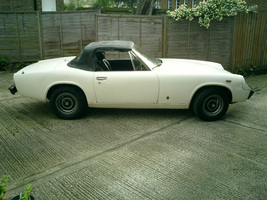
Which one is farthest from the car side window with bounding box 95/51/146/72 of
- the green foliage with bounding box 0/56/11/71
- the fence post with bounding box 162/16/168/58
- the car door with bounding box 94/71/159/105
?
the green foliage with bounding box 0/56/11/71

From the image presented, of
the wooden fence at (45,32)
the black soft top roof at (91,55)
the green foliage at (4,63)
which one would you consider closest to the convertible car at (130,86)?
the black soft top roof at (91,55)

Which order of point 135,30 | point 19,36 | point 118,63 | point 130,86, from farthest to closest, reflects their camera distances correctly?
point 19,36 < point 135,30 < point 118,63 < point 130,86

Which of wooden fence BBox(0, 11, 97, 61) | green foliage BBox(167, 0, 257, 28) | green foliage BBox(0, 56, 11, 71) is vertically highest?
green foliage BBox(167, 0, 257, 28)

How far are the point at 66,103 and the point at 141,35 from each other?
4718 mm

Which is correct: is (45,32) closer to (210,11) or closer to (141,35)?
(141,35)

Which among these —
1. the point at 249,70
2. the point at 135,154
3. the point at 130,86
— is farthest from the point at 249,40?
the point at 135,154

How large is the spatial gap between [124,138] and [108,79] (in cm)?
120

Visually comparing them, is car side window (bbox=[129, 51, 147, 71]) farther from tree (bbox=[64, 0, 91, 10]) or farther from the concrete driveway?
tree (bbox=[64, 0, 91, 10])

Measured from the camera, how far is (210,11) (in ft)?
29.3

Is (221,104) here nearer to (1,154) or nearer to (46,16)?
(1,154)

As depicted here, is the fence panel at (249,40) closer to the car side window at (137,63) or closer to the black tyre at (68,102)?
the car side window at (137,63)

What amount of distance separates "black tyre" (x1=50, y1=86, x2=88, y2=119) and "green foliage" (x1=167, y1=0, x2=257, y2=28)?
5.22 m

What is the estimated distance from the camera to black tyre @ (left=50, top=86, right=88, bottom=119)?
5238mm

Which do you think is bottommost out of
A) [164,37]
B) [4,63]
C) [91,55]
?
[4,63]
